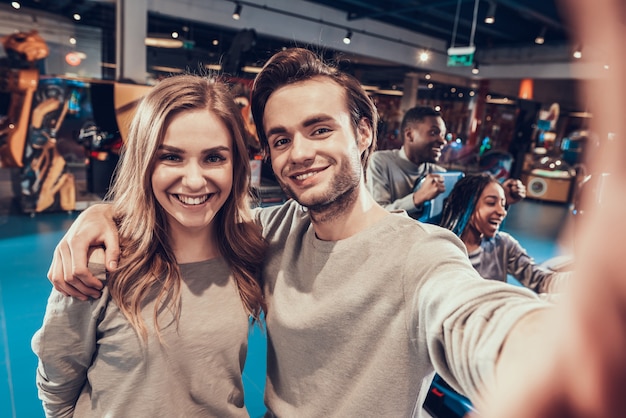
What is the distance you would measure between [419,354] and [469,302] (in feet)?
0.84

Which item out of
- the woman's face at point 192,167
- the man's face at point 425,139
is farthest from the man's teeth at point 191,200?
the man's face at point 425,139

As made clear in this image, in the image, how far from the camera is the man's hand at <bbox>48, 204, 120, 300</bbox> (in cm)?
101

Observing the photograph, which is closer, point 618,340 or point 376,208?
point 618,340

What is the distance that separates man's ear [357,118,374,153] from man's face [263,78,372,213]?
0.12 metres

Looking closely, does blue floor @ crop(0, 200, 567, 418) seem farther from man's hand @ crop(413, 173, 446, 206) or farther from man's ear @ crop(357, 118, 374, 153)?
man's hand @ crop(413, 173, 446, 206)

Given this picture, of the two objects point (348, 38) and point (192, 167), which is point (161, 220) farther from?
point (348, 38)

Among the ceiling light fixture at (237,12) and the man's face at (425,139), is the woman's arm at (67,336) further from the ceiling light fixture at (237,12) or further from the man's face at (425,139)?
the ceiling light fixture at (237,12)

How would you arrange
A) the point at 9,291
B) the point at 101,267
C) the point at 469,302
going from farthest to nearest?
1. the point at 9,291
2. the point at 101,267
3. the point at 469,302

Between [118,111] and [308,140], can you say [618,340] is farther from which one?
[118,111]

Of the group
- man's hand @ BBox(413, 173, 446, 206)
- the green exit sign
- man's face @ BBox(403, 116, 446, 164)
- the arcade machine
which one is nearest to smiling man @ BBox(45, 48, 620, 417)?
man's hand @ BBox(413, 173, 446, 206)

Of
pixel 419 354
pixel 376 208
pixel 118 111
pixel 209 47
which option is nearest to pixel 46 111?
pixel 118 111

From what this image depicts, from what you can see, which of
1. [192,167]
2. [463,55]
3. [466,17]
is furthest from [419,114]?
[466,17]

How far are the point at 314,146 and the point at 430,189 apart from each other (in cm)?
112

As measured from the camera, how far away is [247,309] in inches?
47.4
